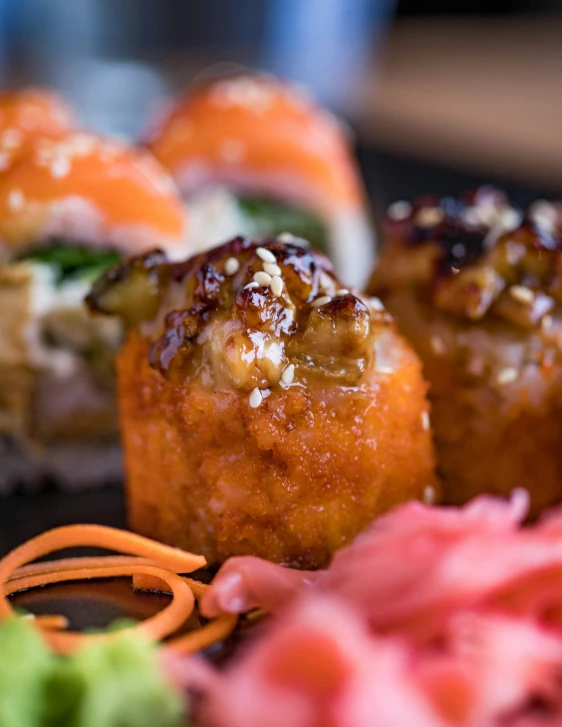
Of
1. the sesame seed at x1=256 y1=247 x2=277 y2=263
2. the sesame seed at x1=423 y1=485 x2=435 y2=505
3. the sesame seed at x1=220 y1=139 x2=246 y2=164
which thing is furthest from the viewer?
the sesame seed at x1=220 y1=139 x2=246 y2=164

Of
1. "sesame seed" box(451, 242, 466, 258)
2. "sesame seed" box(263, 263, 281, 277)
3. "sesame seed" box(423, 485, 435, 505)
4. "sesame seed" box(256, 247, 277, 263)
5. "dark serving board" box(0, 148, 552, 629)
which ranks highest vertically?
"sesame seed" box(256, 247, 277, 263)

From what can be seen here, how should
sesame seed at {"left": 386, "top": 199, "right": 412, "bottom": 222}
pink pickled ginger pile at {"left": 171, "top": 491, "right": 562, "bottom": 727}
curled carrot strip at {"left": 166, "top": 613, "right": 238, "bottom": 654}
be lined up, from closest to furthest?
pink pickled ginger pile at {"left": 171, "top": 491, "right": 562, "bottom": 727}, curled carrot strip at {"left": 166, "top": 613, "right": 238, "bottom": 654}, sesame seed at {"left": 386, "top": 199, "right": 412, "bottom": 222}

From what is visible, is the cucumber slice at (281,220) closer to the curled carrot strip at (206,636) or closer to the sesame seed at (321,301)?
the sesame seed at (321,301)

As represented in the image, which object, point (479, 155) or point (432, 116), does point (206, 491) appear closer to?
point (479, 155)

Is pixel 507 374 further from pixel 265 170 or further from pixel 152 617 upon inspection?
pixel 265 170

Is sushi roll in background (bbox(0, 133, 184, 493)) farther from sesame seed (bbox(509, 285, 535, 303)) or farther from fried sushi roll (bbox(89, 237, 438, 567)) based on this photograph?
sesame seed (bbox(509, 285, 535, 303))

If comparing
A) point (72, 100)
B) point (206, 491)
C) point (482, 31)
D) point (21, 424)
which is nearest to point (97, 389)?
point (21, 424)

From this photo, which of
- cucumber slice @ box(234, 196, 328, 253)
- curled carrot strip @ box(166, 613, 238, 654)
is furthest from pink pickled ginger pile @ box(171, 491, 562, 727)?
cucumber slice @ box(234, 196, 328, 253)
